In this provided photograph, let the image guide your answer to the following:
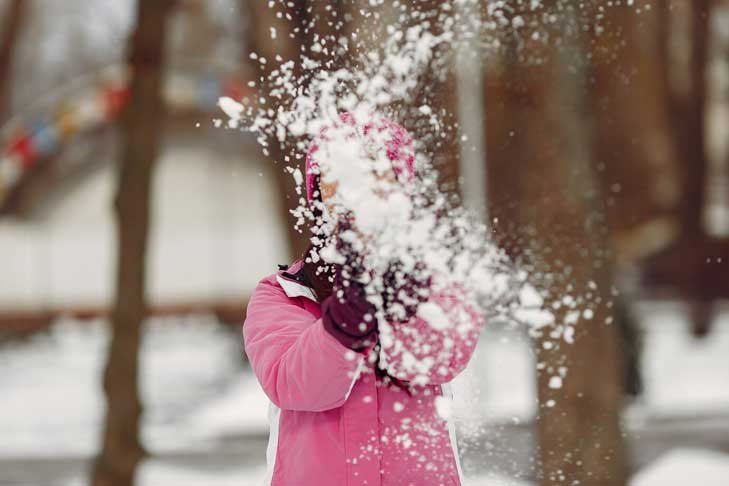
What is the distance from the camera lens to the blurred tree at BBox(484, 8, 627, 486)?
2.91 m

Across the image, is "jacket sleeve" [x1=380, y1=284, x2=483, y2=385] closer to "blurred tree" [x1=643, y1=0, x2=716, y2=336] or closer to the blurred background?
the blurred background

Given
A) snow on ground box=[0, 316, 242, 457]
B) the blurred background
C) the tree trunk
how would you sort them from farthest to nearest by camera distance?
1. snow on ground box=[0, 316, 242, 457]
2. the tree trunk
3. the blurred background

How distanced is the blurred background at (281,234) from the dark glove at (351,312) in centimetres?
61

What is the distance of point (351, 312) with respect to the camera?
167 centimetres

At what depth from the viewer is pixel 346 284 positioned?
5.58ft

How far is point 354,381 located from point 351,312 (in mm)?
187

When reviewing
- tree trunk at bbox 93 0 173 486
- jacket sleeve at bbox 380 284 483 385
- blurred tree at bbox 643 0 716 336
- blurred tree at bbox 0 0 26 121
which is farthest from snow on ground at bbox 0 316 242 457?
blurred tree at bbox 643 0 716 336

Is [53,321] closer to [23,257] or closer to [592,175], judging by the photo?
[23,257]

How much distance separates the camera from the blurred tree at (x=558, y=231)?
9.55ft

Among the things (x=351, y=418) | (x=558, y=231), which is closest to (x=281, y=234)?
(x=558, y=231)

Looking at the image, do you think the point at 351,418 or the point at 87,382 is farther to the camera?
the point at 87,382

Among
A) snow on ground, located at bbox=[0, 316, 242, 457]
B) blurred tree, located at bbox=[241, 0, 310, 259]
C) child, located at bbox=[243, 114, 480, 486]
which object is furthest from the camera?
snow on ground, located at bbox=[0, 316, 242, 457]

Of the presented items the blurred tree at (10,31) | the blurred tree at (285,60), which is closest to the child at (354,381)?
the blurred tree at (285,60)

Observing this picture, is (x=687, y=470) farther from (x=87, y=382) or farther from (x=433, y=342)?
(x=87, y=382)
